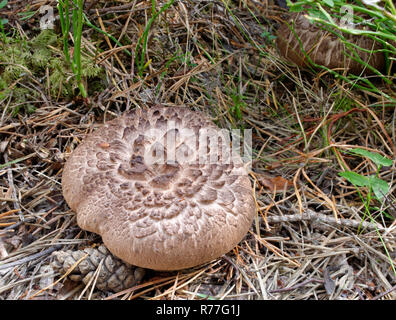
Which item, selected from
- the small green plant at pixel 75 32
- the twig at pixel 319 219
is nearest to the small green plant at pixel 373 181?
the twig at pixel 319 219

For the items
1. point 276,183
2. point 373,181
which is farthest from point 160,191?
point 373,181

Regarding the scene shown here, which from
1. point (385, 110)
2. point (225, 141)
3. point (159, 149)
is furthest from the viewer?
point (385, 110)

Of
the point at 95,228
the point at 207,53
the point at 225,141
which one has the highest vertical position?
the point at 207,53

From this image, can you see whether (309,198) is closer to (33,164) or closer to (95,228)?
(95,228)

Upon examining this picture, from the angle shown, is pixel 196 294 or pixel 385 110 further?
pixel 385 110

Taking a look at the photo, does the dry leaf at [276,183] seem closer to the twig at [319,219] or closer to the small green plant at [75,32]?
the twig at [319,219]

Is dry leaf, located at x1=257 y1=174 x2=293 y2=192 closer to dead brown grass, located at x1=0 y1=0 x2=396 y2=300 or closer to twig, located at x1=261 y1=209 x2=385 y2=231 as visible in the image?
dead brown grass, located at x1=0 y1=0 x2=396 y2=300

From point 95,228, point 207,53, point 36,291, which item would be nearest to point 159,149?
point 95,228

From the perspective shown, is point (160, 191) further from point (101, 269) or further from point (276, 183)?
point (276, 183)
